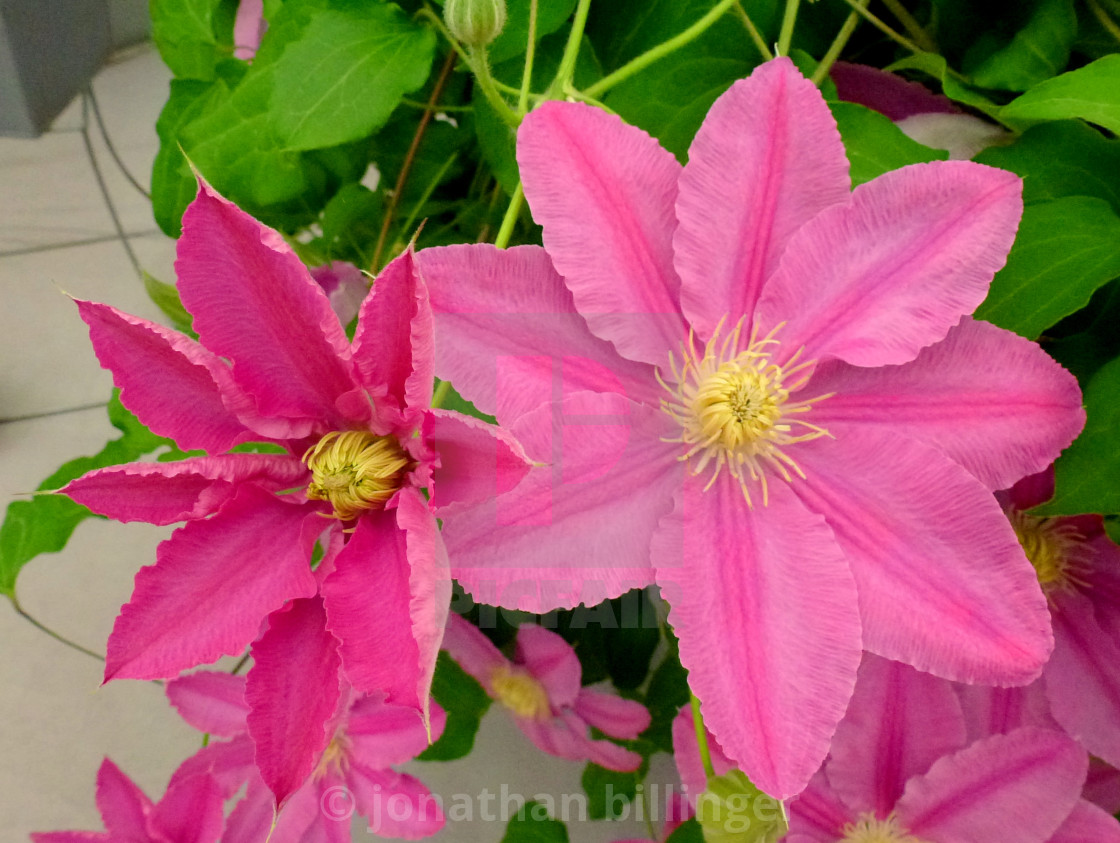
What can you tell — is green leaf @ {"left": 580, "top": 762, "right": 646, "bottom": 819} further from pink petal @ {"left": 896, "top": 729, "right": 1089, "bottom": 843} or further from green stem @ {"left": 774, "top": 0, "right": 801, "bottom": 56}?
green stem @ {"left": 774, "top": 0, "right": 801, "bottom": 56}

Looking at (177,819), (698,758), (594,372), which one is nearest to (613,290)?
(594,372)

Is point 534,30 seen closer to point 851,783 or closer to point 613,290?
point 613,290

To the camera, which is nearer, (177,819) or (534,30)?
(534,30)

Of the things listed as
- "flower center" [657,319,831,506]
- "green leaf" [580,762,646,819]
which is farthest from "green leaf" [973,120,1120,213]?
"green leaf" [580,762,646,819]

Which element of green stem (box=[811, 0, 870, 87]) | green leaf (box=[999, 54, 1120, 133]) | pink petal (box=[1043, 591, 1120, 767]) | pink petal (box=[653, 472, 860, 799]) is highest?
green leaf (box=[999, 54, 1120, 133])

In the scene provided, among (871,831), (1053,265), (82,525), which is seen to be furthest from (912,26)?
(82,525)

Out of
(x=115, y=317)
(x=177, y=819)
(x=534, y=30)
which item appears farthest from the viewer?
(x=177, y=819)
